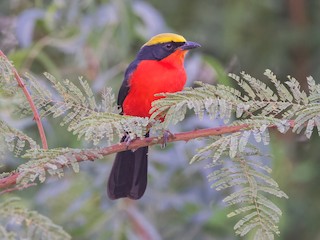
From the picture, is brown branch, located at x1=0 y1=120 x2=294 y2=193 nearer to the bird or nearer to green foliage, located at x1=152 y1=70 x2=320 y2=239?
green foliage, located at x1=152 y1=70 x2=320 y2=239

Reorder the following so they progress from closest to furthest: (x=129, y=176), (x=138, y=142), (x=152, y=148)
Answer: (x=138, y=142), (x=129, y=176), (x=152, y=148)

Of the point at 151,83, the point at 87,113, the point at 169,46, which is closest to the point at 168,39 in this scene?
the point at 169,46

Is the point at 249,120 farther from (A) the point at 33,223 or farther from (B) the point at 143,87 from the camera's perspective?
(B) the point at 143,87

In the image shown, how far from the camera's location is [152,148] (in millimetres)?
4727

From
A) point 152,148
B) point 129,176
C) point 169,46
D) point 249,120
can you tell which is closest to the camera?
point 249,120

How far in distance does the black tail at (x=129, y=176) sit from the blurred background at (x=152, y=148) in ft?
1.24

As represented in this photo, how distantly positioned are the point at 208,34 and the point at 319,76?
1.07 meters

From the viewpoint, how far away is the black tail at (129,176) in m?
3.34

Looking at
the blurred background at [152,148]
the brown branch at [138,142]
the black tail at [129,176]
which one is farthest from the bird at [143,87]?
the brown branch at [138,142]

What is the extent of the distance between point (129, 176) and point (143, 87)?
383mm

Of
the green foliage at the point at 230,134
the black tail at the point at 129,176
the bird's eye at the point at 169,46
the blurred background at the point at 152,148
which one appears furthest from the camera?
the blurred background at the point at 152,148

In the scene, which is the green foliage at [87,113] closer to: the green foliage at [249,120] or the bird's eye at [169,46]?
the green foliage at [249,120]

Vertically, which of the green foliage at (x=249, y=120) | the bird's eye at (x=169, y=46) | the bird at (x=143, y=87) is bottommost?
the green foliage at (x=249, y=120)

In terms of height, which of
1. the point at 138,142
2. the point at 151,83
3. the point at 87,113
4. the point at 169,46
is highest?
the point at 169,46
